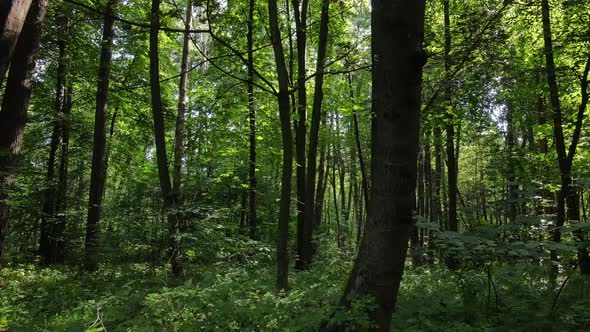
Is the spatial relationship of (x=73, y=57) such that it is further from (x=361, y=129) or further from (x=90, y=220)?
(x=361, y=129)

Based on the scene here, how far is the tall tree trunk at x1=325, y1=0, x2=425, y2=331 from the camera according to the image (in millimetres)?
2938

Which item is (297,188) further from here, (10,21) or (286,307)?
(10,21)

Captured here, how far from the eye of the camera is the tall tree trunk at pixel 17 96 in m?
5.38

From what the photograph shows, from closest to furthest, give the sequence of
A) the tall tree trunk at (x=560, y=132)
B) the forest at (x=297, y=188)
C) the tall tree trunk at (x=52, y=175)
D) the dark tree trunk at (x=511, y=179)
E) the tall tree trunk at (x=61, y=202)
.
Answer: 1. the forest at (x=297, y=188)
2. the dark tree trunk at (x=511, y=179)
3. the tall tree trunk at (x=560, y=132)
4. the tall tree trunk at (x=52, y=175)
5. the tall tree trunk at (x=61, y=202)

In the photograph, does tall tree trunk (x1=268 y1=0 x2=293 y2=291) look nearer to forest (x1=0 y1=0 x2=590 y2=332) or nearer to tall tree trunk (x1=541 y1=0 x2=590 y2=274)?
forest (x1=0 y1=0 x2=590 y2=332)

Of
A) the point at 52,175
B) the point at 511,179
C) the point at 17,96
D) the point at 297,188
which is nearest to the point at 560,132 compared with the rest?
the point at 511,179

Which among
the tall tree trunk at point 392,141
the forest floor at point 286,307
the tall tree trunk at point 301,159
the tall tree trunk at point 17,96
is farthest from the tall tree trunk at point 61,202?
the tall tree trunk at point 392,141

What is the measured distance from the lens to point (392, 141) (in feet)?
9.74

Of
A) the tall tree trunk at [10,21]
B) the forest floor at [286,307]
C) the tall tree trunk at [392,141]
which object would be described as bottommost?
the forest floor at [286,307]

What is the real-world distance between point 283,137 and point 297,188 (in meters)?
4.30

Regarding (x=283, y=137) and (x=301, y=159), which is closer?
(x=283, y=137)

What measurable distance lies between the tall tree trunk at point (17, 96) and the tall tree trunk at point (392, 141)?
5215 mm

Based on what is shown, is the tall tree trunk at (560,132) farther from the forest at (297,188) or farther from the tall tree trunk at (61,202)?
the tall tree trunk at (61,202)

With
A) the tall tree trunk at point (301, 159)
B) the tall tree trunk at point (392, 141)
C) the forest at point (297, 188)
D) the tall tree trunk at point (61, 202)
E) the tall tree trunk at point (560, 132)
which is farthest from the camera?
the tall tree trunk at point (61, 202)
